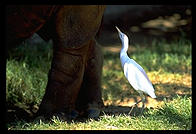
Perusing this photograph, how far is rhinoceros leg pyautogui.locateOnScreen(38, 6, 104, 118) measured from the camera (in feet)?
14.9

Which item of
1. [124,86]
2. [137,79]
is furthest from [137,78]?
[124,86]

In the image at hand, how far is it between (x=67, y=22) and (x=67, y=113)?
843 millimetres

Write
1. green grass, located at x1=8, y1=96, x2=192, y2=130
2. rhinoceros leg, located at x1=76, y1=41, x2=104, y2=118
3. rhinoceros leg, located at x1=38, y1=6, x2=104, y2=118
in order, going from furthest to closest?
1. rhinoceros leg, located at x1=76, y1=41, x2=104, y2=118
2. rhinoceros leg, located at x1=38, y1=6, x2=104, y2=118
3. green grass, located at x1=8, y1=96, x2=192, y2=130

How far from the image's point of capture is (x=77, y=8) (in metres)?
4.50

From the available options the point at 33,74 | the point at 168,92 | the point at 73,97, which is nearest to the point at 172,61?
the point at 168,92

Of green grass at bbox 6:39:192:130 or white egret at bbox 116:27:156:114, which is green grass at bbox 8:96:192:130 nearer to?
green grass at bbox 6:39:192:130

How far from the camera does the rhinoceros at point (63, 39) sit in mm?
4336

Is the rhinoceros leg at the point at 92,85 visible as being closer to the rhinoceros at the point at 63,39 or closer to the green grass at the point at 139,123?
the rhinoceros at the point at 63,39

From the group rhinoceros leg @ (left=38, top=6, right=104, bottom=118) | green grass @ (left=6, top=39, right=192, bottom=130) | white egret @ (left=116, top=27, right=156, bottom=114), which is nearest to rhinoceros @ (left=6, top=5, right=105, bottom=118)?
rhinoceros leg @ (left=38, top=6, right=104, bottom=118)

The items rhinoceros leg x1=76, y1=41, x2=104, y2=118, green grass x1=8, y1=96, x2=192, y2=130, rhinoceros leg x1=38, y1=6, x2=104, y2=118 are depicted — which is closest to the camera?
green grass x1=8, y1=96, x2=192, y2=130

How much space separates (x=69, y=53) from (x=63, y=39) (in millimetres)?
149

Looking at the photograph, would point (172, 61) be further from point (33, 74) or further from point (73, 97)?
point (73, 97)

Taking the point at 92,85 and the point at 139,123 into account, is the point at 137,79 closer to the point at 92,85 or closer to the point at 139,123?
the point at 139,123

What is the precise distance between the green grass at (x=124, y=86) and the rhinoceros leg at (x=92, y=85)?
168 mm
